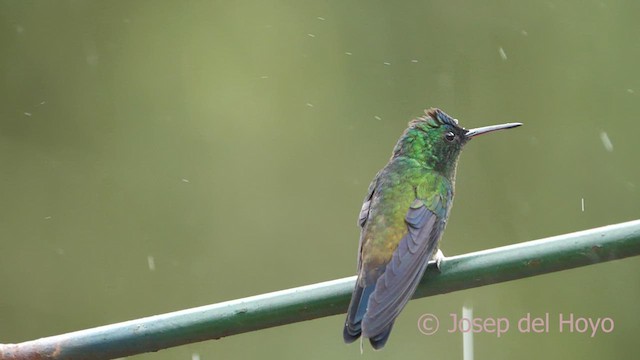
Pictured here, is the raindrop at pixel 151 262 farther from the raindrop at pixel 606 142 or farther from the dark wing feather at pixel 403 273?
the dark wing feather at pixel 403 273

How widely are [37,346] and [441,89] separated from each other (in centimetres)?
719

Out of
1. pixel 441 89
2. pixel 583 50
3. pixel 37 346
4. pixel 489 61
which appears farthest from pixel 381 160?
pixel 37 346

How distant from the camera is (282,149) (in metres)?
9.00

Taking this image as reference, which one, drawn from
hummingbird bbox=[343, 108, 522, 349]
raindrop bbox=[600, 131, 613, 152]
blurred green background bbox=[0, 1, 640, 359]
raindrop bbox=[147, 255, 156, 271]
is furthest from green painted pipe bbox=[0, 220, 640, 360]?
raindrop bbox=[147, 255, 156, 271]

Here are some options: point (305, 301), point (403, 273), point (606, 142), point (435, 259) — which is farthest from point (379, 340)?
point (606, 142)

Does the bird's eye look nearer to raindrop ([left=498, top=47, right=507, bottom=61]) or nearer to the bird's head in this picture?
the bird's head

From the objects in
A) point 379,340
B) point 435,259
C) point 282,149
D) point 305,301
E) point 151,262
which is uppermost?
point 305,301

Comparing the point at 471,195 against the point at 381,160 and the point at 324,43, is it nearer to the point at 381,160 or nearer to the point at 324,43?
the point at 381,160

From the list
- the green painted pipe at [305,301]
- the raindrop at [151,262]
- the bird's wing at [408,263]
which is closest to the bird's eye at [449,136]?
the bird's wing at [408,263]

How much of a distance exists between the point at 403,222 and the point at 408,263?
1.13 ft

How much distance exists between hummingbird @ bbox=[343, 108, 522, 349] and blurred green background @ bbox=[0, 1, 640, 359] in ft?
14.6

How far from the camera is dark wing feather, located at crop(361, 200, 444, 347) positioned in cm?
256

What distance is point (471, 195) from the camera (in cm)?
876

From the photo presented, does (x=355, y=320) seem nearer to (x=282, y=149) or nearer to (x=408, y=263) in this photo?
(x=408, y=263)
